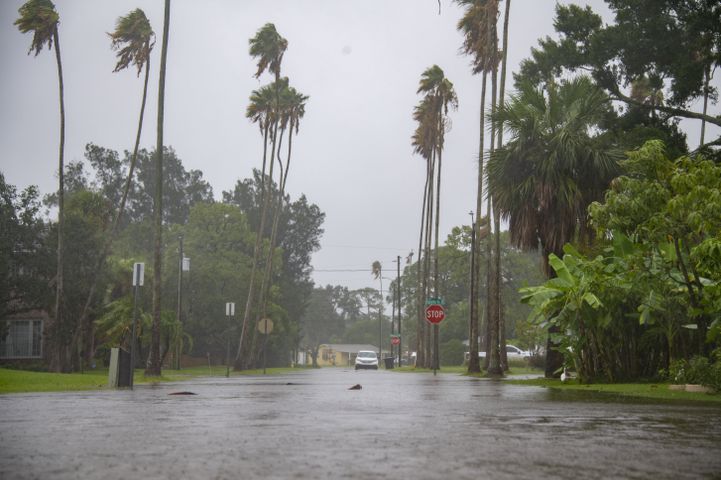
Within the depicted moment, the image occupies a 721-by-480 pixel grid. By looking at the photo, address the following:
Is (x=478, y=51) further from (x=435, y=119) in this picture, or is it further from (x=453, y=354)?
(x=453, y=354)

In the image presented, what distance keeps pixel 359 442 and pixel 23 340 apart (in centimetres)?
4406

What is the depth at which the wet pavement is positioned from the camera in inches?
250

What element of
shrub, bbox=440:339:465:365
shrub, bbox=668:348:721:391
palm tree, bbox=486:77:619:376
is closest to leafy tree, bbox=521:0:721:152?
palm tree, bbox=486:77:619:376

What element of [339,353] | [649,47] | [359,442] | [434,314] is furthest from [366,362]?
[339,353]

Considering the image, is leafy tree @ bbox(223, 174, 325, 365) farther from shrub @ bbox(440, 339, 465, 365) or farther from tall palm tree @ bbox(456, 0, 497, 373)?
tall palm tree @ bbox(456, 0, 497, 373)

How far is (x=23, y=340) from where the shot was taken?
48156mm

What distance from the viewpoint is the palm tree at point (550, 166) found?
27062 millimetres

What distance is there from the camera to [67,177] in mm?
89438

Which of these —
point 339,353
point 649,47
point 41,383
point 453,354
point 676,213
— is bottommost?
point 339,353

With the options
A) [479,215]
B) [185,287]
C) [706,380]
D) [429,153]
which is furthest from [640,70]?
[185,287]

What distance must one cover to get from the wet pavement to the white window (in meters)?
36.3

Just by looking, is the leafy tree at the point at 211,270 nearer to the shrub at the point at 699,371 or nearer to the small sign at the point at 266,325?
the small sign at the point at 266,325

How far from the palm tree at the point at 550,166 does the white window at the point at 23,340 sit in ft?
99.9

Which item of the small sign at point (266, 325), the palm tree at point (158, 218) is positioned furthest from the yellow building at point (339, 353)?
the palm tree at point (158, 218)
